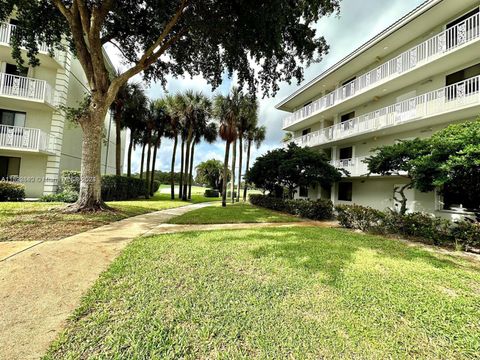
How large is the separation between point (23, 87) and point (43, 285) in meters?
15.8

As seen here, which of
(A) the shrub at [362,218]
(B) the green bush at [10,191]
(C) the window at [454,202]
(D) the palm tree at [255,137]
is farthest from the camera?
(D) the palm tree at [255,137]

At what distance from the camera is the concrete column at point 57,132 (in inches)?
568

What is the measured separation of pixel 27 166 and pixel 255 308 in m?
18.2

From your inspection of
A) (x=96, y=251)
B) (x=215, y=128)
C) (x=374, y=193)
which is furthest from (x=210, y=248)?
(x=215, y=128)

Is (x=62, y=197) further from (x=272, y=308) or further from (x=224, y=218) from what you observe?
(x=272, y=308)

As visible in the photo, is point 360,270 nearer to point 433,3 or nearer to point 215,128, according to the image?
point 433,3

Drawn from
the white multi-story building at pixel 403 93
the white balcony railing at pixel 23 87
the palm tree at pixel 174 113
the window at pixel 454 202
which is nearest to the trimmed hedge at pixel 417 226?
the window at pixel 454 202

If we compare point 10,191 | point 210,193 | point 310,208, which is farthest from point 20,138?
point 210,193

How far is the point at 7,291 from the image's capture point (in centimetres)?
301

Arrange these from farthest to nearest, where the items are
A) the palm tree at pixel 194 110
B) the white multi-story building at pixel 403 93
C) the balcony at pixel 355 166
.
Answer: the palm tree at pixel 194 110, the balcony at pixel 355 166, the white multi-story building at pixel 403 93

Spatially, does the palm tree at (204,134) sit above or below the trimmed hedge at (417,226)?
above

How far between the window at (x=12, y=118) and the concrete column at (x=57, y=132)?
159cm

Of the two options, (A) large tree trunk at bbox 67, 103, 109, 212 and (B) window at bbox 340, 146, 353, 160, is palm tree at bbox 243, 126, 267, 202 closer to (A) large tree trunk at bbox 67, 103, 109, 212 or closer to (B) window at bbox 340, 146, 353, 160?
(B) window at bbox 340, 146, 353, 160

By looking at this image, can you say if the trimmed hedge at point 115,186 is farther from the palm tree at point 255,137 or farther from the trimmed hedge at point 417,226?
the trimmed hedge at point 417,226
